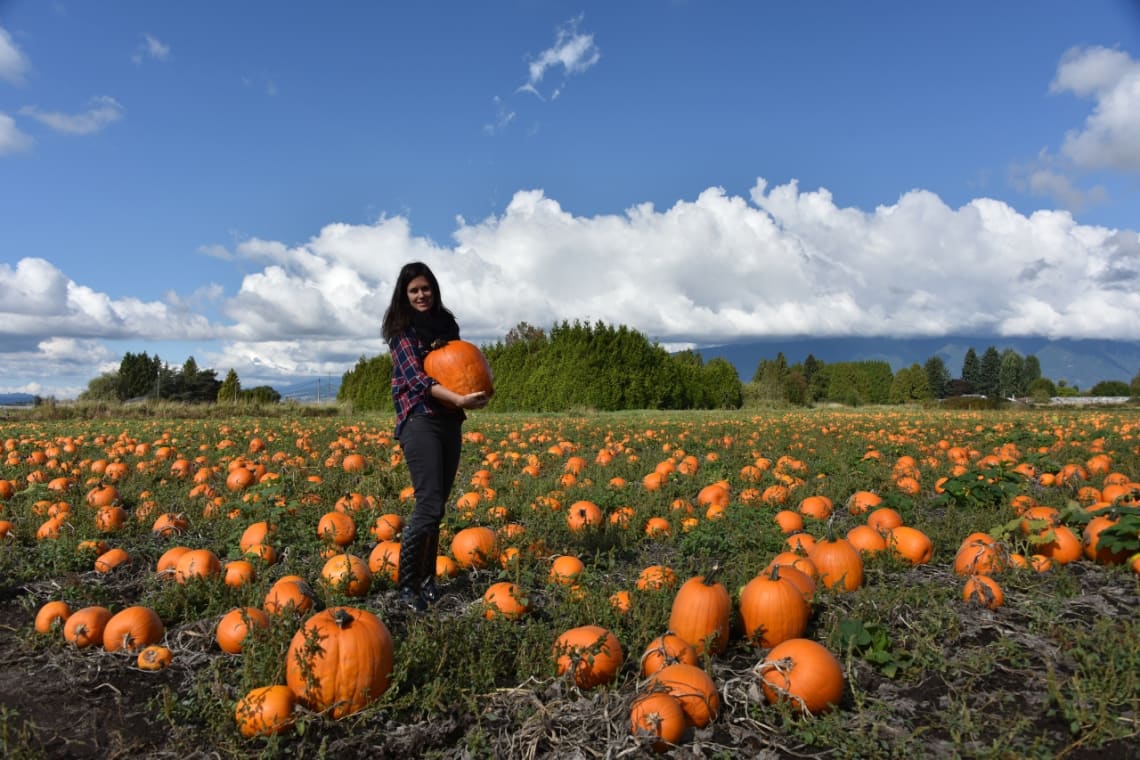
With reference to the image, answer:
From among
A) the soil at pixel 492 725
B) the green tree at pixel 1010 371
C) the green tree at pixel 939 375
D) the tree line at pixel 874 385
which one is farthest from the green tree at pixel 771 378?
the green tree at pixel 1010 371

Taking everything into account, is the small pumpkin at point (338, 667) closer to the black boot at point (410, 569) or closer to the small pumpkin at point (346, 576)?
the small pumpkin at point (346, 576)

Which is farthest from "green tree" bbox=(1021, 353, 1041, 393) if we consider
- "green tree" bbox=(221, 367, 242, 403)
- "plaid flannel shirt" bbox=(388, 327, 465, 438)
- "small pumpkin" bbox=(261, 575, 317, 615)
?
"small pumpkin" bbox=(261, 575, 317, 615)

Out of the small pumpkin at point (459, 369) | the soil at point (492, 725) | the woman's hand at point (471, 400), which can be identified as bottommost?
the soil at point (492, 725)

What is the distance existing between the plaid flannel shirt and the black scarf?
93 millimetres

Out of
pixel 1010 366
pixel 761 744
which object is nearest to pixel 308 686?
pixel 761 744

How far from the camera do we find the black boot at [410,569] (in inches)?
157

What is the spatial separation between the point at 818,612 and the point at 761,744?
1.30 meters

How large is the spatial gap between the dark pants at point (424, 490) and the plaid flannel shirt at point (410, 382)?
5 cm

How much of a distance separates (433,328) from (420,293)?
24 cm

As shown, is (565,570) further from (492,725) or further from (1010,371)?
(1010,371)

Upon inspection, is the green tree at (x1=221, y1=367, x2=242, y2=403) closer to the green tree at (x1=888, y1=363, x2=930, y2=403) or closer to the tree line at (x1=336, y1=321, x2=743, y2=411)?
the tree line at (x1=336, y1=321, x2=743, y2=411)

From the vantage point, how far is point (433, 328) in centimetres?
434

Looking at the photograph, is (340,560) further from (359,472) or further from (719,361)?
(719,361)

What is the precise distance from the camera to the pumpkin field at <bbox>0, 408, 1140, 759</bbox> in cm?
262
